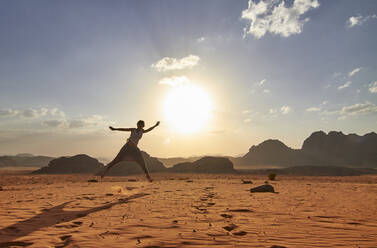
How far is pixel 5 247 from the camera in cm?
363

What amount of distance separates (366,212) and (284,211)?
2.12 meters

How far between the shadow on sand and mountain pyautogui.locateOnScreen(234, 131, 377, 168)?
269 feet

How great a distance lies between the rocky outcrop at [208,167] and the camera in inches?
1690

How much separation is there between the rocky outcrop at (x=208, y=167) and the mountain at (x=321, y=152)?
42.2 meters

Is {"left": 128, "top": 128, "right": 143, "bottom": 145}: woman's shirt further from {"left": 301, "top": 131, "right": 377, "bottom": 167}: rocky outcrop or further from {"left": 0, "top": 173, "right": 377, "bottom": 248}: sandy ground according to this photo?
{"left": 301, "top": 131, "right": 377, "bottom": 167}: rocky outcrop

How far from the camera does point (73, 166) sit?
45594 millimetres

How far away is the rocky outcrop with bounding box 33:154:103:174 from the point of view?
4397 centimetres

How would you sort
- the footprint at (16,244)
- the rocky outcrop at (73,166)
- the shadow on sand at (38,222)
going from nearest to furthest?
1. the footprint at (16,244)
2. the shadow on sand at (38,222)
3. the rocky outcrop at (73,166)

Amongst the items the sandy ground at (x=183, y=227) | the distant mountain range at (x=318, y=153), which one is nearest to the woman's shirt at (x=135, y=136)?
the sandy ground at (x=183, y=227)

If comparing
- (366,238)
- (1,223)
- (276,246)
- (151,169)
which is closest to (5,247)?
(1,223)

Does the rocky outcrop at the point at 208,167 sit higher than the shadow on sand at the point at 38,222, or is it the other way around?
the rocky outcrop at the point at 208,167

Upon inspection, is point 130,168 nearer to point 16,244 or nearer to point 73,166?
point 73,166

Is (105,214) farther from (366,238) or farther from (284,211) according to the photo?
(366,238)

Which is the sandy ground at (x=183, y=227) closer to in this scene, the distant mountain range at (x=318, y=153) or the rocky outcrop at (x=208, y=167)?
the rocky outcrop at (x=208, y=167)
